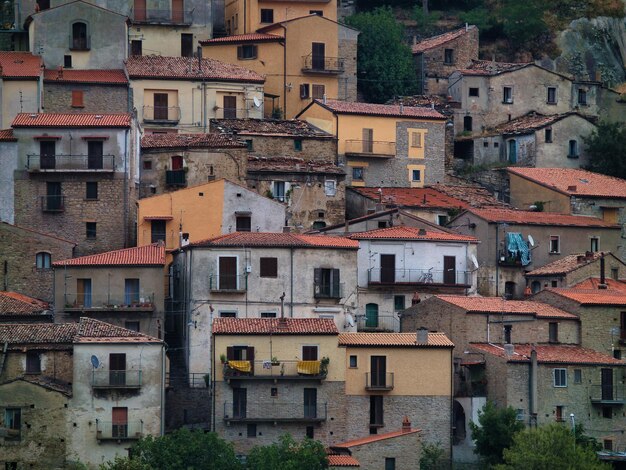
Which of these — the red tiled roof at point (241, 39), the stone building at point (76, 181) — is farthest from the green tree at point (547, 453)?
→ the red tiled roof at point (241, 39)

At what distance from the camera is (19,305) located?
285 feet

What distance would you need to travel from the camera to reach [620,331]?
3531 inches

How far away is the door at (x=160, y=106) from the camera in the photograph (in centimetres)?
10369

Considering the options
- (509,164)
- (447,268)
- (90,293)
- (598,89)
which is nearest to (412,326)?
(447,268)

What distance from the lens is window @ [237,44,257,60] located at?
109438 millimetres

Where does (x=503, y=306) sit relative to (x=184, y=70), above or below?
below

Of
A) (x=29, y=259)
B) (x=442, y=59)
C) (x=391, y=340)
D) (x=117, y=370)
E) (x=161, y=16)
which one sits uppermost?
(x=161, y=16)

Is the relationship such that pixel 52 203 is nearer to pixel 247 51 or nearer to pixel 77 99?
pixel 77 99

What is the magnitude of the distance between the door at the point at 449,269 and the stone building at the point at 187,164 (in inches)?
404

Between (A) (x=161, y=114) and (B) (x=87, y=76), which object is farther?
(A) (x=161, y=114)

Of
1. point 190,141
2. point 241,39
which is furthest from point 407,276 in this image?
point 241,39

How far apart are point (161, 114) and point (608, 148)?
22403 mm

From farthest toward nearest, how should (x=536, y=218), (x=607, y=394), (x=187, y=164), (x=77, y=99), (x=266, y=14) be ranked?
(x=266, y=14)
(x=77, y=99)
(x=536, y=218)
(x=187, y=164)
(x=607, y=394)

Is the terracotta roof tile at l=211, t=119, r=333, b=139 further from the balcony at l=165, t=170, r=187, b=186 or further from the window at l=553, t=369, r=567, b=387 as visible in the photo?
the window at l=553, t=369, r=567, b=387
